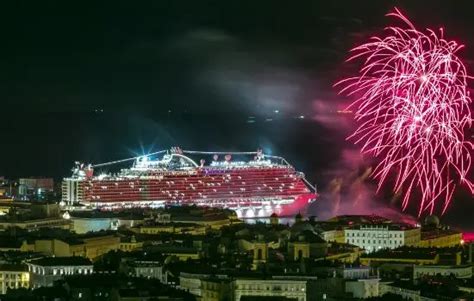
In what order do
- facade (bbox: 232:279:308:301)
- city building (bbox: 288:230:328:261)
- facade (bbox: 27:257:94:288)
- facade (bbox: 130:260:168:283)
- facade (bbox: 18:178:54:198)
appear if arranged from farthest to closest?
1. facade (bbox: 18:178:54:198)
2. city building (bbox: 288:230:328:261)
3. facade (bbox: 130:260:168:283)
4. facade (bbox: 27:257:94:288)
5. facade (bbox: 232:279:308:301)

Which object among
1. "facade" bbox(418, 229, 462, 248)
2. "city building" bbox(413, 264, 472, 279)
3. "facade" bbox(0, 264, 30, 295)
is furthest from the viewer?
"facade" bbox(418, 229, 462, 248)

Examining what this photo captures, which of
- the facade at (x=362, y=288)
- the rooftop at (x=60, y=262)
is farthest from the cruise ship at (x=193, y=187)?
the facade at (x=362, y=288)

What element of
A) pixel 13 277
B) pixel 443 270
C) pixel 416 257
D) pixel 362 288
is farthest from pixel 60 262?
pixel 416 257

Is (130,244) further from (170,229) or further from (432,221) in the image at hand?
(432,221)

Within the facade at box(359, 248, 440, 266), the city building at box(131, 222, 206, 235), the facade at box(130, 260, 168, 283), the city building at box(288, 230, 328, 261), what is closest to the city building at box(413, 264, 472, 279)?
the facade at box(359, 248, 440, 266)

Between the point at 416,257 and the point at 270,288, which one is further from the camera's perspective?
the point at 416,257

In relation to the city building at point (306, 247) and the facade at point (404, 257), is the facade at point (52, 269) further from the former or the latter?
the facade at point (404, 257)

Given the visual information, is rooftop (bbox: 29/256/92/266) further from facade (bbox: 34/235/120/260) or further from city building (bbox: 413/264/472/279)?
city building (bbox: 413/264/472/279)
